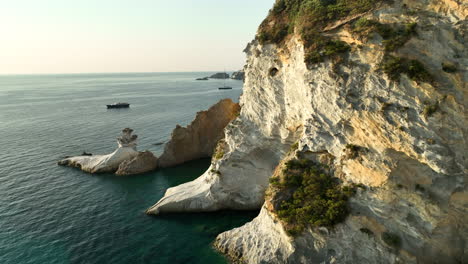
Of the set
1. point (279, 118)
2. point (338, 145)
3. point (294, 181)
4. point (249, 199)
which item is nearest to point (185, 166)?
point (249, 199)

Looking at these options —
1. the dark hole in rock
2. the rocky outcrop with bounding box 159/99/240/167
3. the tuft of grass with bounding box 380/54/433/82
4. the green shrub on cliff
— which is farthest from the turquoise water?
the tuft of grass with bounding box 380/54/433/82

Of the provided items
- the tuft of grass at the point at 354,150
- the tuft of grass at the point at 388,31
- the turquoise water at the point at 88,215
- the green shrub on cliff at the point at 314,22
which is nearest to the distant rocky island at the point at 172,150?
the turquoise water at the point at 88,215

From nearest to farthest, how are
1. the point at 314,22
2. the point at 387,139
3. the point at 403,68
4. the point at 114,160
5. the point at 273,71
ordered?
the point at 403,68 → the point at 387,139 → the point at 314,22 → the point at 273,71 → the point at 114,160

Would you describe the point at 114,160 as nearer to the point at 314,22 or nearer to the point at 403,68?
the point at 314,22

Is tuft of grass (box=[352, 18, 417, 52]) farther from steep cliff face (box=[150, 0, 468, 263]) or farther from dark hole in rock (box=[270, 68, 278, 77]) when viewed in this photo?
dark hole in rock (box=[270, 68, 278, 77])

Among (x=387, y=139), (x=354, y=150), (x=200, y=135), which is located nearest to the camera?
(x=387, y=139)

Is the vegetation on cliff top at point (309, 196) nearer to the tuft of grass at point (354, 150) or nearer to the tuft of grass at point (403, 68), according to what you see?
the tuft of grass at point (354, 150)

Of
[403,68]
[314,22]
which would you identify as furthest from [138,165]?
[403,68]
